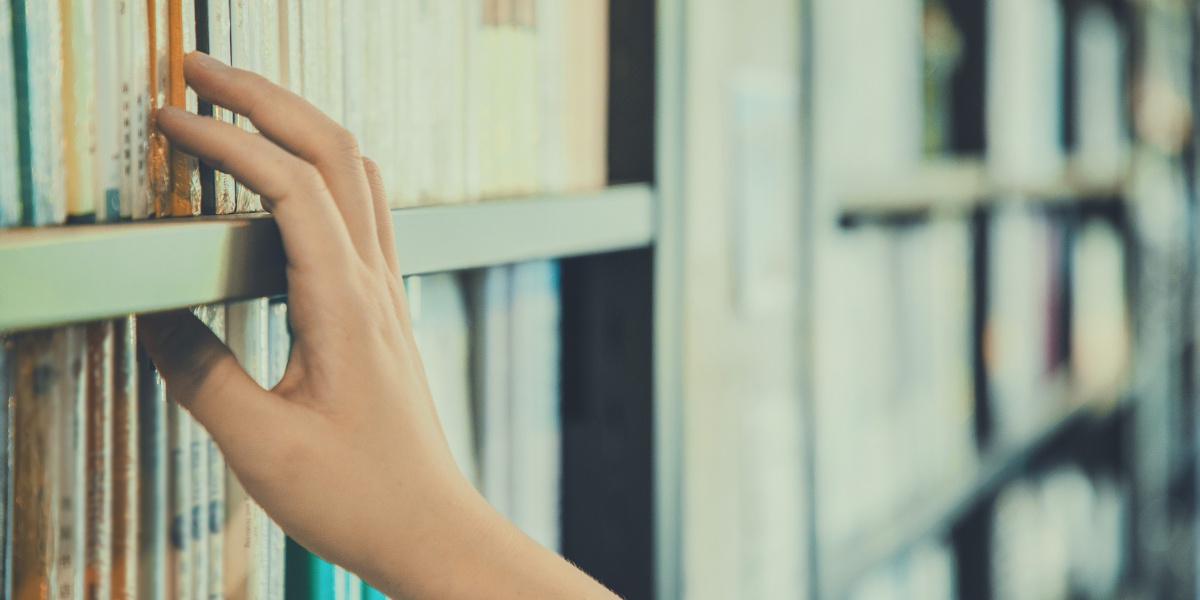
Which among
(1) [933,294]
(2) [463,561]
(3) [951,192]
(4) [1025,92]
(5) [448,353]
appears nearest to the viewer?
(2) [463,561]

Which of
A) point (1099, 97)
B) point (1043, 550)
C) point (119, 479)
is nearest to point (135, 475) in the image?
point (119, 479)

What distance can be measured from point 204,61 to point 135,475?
20 centimetres

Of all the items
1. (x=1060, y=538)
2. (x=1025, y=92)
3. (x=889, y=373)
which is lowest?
(x=1060, y=538)

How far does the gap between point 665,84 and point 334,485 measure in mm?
406

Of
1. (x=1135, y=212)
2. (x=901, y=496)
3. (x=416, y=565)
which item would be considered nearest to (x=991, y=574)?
(x=901, y=496)

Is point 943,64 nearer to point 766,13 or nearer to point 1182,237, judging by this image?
point 766,13

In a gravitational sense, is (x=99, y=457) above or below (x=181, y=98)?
below

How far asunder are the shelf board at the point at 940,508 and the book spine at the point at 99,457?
0.74m

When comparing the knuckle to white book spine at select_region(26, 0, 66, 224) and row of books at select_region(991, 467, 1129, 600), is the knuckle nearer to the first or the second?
white book spine at select_region(26, 0, 66, 224)

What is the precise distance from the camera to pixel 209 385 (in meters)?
0.42

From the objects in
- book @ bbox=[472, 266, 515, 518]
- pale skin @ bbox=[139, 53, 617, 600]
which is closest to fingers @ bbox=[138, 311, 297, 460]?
pale skin @ bbox=[139, 53, 617, 600]

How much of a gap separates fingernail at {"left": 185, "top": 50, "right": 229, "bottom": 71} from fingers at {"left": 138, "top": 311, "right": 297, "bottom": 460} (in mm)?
110

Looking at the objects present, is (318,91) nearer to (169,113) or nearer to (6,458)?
(169,113)

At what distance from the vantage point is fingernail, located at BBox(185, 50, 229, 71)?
416 millimetres
